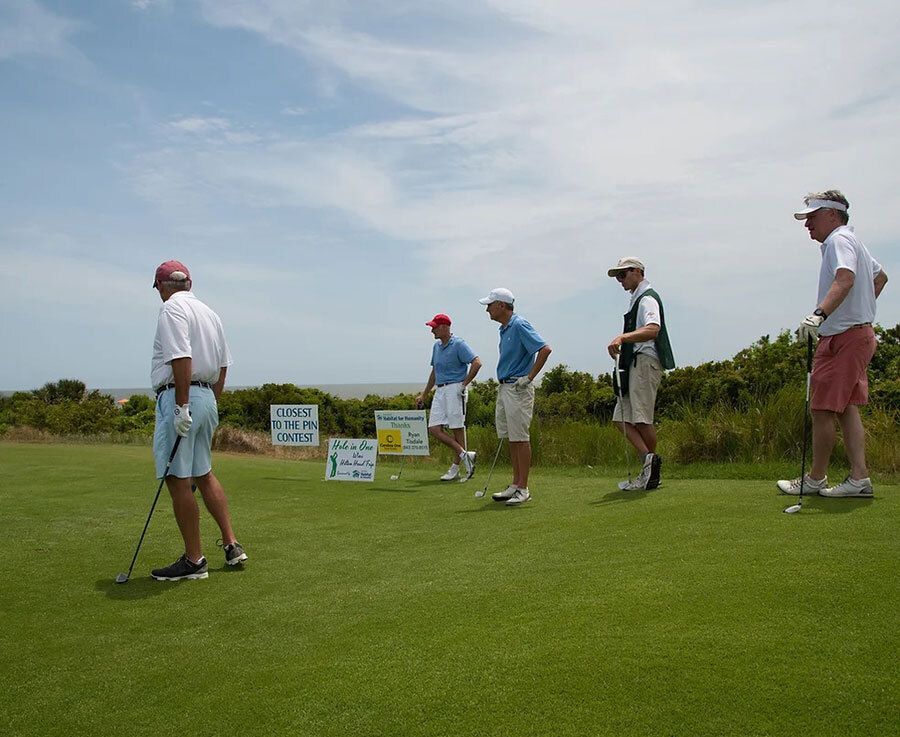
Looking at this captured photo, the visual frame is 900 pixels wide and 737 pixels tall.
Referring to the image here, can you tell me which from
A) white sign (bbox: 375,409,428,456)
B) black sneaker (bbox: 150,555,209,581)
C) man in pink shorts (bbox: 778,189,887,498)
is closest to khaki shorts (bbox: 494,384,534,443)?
man in pink shorts (bbox: 778,189,887,498)

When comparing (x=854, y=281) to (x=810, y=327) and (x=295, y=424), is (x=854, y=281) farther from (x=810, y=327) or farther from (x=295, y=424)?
(x=295, y=424)

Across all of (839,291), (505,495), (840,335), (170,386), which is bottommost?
(505,495)

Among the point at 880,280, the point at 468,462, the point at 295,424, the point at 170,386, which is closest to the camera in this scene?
the point at 170,386

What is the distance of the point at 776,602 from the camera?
4098 millimetres

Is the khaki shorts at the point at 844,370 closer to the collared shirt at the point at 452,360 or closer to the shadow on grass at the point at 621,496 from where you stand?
the shadow on grass at the point at 621,496

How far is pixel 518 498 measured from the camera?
8555 millimetres

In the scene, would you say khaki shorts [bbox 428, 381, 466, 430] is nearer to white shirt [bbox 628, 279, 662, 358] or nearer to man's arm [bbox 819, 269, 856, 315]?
white shirt [bbox 628, 279, 662, 358]

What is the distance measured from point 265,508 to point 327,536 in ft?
5.88

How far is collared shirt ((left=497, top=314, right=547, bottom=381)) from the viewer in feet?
28.6

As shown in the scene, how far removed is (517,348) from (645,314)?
1.30 meters

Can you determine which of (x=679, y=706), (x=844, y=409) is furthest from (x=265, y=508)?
(x=679, y=706)

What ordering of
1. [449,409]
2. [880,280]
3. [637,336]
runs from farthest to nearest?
1. [449,409]
2. [637,336]
3. [880,280]

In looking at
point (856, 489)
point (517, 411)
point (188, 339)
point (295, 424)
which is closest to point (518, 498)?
point (517, 411)

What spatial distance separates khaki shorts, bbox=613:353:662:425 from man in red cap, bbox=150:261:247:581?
393cm
